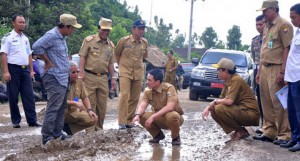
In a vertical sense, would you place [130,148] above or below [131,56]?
below

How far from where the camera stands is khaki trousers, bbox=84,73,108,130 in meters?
8.38

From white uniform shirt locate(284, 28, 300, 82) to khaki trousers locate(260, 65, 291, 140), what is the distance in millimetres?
438

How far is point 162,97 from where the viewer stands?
7363mm

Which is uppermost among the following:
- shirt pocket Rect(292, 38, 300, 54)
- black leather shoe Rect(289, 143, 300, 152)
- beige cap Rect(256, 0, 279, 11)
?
beige cap Rect(256, 0, 279, 11)

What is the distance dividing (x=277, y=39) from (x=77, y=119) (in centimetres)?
303

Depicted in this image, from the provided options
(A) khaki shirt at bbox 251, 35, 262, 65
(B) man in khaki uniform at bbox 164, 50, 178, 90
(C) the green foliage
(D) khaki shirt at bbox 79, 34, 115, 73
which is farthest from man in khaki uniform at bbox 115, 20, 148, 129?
(C) the green foliage

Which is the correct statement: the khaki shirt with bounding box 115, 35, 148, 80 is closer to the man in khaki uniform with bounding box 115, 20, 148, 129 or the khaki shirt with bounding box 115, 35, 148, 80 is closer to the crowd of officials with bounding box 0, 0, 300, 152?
the man in khaki uniform with bounding box 115, 20, 148, 129

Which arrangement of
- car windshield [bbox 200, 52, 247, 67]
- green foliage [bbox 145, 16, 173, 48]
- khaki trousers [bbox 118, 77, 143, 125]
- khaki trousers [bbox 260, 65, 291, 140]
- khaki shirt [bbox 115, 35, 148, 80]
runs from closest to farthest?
khaki trousers [bbox 260, 65, 291, 140]
khaki trousers [bbox 118, 77, 143, 125]
khaki shirt [bbox 115, 35, 148, 80]
car windshield [bbox 200, 52, 247, 67]
green foliage [bbox 145, 16, 173, 48]

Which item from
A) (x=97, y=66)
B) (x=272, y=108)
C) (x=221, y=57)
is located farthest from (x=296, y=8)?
(x=221, y=57)

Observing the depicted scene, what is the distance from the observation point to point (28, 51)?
368 inches

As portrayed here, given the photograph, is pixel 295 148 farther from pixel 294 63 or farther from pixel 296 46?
pixel 296 46

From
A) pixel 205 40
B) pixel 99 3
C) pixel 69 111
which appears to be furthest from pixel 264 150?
pixel 205 40

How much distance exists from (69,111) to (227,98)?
2.26 m

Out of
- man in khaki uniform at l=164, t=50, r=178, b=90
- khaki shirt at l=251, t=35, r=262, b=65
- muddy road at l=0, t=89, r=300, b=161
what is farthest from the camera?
man in khaki uniform at l=164, t=50, r=178, b=90
